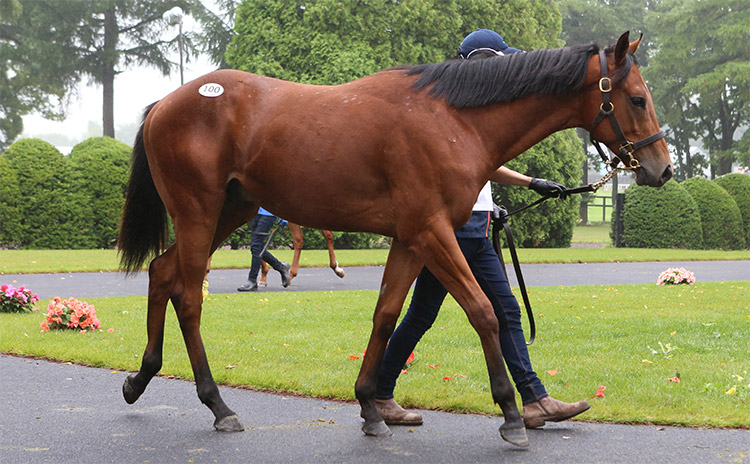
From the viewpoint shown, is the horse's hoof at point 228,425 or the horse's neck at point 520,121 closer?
the horse's neck at point 520,121

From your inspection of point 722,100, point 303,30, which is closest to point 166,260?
point 303,30

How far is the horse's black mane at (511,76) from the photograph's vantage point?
3.94 metres

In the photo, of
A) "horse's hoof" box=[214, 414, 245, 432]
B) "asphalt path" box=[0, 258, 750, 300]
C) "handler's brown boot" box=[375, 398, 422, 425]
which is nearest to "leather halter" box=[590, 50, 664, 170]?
"handler's brown boot" box=[375, 398, 422, 425]

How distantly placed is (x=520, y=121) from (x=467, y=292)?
3.08 feet

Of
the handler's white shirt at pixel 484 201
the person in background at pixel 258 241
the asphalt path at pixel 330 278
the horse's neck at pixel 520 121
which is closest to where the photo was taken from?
the horse's neck at pixel 520 121

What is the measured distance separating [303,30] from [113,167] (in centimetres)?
700

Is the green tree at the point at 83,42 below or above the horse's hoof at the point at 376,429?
above

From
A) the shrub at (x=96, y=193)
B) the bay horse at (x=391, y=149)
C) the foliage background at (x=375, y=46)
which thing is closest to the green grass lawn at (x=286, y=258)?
the shrub at (x=96, y=193)

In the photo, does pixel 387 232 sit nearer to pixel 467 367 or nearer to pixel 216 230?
pixel 216 230

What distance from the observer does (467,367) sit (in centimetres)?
575

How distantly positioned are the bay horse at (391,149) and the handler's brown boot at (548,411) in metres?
0.44

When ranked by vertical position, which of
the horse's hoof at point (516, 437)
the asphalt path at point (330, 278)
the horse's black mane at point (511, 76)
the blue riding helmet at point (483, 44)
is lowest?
the horse's hoof at point (516, 437)

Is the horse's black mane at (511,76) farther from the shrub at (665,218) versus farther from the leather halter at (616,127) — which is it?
the shrub at (665,218)

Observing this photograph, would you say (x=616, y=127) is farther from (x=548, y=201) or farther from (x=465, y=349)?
(x=548, y=201)
